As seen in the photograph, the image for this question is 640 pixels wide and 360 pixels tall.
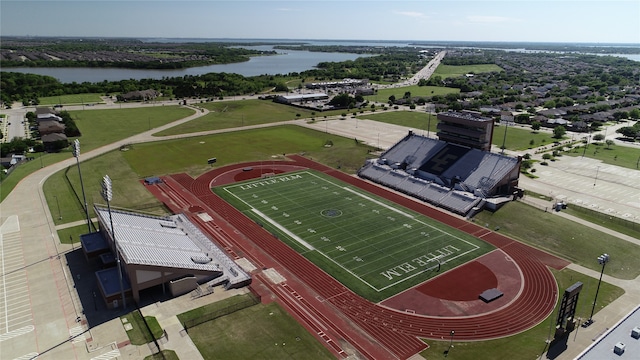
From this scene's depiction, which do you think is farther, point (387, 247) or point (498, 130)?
point (498, 130)

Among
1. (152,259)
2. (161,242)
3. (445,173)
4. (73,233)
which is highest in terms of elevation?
(152,259)

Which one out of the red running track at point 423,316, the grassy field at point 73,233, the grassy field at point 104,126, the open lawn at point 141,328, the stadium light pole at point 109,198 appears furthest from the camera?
the grassy field at point 104,126

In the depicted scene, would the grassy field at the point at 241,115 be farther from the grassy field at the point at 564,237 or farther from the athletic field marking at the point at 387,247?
the grassy field at the point at 564,237

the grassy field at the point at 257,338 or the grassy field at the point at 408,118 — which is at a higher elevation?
the grassy field at the point at 408,118

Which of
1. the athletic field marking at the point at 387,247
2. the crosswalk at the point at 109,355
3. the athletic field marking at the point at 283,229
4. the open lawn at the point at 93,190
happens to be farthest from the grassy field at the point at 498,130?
the crosswalk at the point at 109,355

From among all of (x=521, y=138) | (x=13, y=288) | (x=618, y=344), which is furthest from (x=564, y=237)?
(x=13, y=288)

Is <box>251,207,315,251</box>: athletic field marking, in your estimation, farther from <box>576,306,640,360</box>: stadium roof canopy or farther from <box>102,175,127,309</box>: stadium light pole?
<box>576,306,640,360</box>: stadium roof canopy

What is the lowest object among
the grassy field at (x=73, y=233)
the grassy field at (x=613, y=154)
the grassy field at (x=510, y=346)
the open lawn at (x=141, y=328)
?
the grassy field at (x=510, y=346)

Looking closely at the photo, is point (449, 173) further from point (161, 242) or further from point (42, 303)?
point (42, 303)
